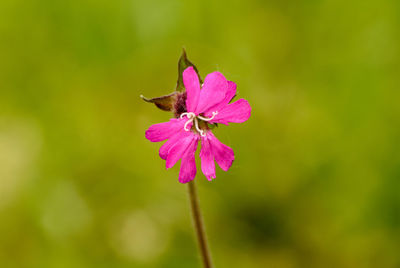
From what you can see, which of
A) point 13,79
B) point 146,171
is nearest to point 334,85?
point 146,171

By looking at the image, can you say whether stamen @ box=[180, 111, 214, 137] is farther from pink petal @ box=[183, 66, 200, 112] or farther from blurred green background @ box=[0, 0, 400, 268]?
blurred green background @ box=[0, 0, 400, 268]

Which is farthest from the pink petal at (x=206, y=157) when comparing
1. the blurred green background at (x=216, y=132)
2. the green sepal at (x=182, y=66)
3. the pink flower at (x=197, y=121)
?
the blurred green background at (x=216, y=132)

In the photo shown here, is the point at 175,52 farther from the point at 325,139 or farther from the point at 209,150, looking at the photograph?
the point at 209,150

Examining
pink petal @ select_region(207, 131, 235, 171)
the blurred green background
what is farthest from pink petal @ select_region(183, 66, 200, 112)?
the blurred green background

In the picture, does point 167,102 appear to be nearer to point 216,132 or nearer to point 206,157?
point 206,157

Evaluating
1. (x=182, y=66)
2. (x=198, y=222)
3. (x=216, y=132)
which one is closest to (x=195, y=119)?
(x=182, y=66)

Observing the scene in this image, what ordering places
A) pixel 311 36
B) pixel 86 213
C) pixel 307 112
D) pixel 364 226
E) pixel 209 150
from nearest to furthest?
pixel 209 150 < pixel 364 226 < pixel 86 213 < pixel 307 112 < pixel 311 36

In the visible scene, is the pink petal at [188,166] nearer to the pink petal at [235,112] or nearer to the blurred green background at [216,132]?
the pink petal at [235,112]
